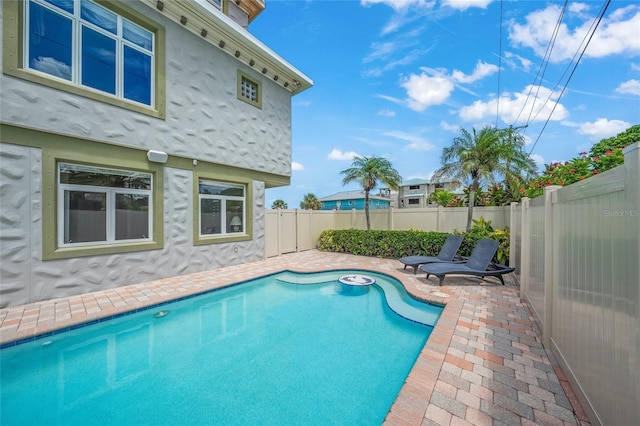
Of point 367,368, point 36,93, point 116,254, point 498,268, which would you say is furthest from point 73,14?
point 498,268

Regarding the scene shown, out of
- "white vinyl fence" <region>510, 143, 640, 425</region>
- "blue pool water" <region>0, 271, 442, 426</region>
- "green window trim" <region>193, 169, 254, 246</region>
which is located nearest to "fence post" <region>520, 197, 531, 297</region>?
"white vinyl fence" <region>510, 143, 640, 425</region>

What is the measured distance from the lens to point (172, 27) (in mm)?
8492

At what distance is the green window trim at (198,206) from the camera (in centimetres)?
927

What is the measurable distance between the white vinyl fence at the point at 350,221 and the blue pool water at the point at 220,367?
6.46 m

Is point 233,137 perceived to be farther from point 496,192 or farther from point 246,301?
point 496,192

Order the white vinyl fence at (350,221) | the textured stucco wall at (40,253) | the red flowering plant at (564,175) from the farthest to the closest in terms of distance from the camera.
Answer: the white vinyl fence at (350,221) < the red flowering plant at (564,175) < the textured stucco wall at (40,253)

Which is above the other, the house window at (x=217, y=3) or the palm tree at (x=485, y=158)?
the house window at (x=217, y=3)

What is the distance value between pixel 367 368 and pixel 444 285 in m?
4.49

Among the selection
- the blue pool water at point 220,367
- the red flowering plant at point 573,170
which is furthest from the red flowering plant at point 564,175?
the blue pool water at point 220,367

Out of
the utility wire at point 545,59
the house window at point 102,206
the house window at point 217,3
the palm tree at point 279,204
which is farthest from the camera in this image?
the palm tree at point 279,204

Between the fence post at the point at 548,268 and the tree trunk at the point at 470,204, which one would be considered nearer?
the fence post at the point at 548,268

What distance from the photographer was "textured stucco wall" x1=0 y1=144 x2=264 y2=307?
5.81m

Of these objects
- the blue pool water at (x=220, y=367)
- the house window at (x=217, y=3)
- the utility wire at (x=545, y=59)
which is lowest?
the blue pool water at (x=220, y=367)

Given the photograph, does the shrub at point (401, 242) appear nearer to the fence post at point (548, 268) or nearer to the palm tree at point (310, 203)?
the fence post at point (548, 268)
